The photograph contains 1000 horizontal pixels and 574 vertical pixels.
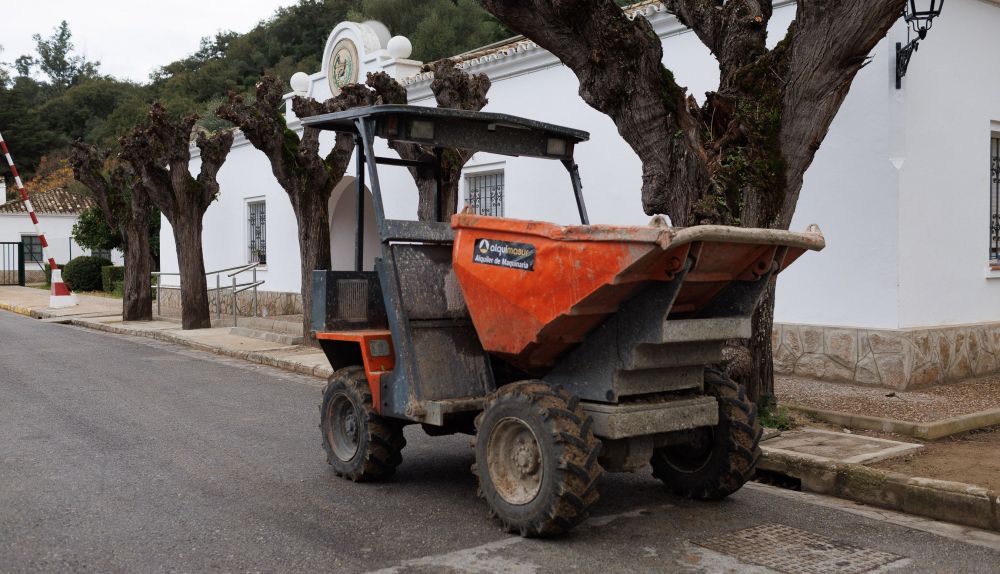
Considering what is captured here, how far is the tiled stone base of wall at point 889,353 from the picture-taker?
9500 millimetres

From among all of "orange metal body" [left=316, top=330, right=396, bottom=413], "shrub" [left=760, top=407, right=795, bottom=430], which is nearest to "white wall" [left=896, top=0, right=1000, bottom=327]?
"shrub" [left=760, top=407, right=795, bottom=430]

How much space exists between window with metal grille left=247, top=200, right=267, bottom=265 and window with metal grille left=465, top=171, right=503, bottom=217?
7475mm

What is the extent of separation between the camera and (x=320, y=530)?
509 cm

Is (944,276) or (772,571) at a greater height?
(944,276)

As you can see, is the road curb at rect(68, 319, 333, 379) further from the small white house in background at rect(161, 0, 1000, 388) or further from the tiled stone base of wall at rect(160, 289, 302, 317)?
the small white house in background at rect(161, 0, 1000, 388)

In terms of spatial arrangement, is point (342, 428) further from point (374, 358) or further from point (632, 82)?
point (632, 82)

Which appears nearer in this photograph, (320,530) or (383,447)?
(320,530)

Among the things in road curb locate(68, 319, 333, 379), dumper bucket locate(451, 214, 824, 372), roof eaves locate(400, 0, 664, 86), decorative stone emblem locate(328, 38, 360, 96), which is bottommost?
road curb locate(68, 319, 333, 379)

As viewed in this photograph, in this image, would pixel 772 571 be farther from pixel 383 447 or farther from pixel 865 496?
pixel 383 447

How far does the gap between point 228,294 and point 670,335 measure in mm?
18886

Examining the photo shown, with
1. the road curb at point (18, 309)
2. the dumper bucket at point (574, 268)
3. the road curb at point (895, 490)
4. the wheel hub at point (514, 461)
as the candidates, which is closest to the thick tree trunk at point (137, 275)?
the road curb at point (18, 309)

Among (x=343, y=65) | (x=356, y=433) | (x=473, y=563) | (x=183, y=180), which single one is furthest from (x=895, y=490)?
(x=183, y=180)

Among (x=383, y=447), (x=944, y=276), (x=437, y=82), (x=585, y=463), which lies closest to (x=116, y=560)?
(x=383, y=447)

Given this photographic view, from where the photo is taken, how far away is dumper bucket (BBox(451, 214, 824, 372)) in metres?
4.48
